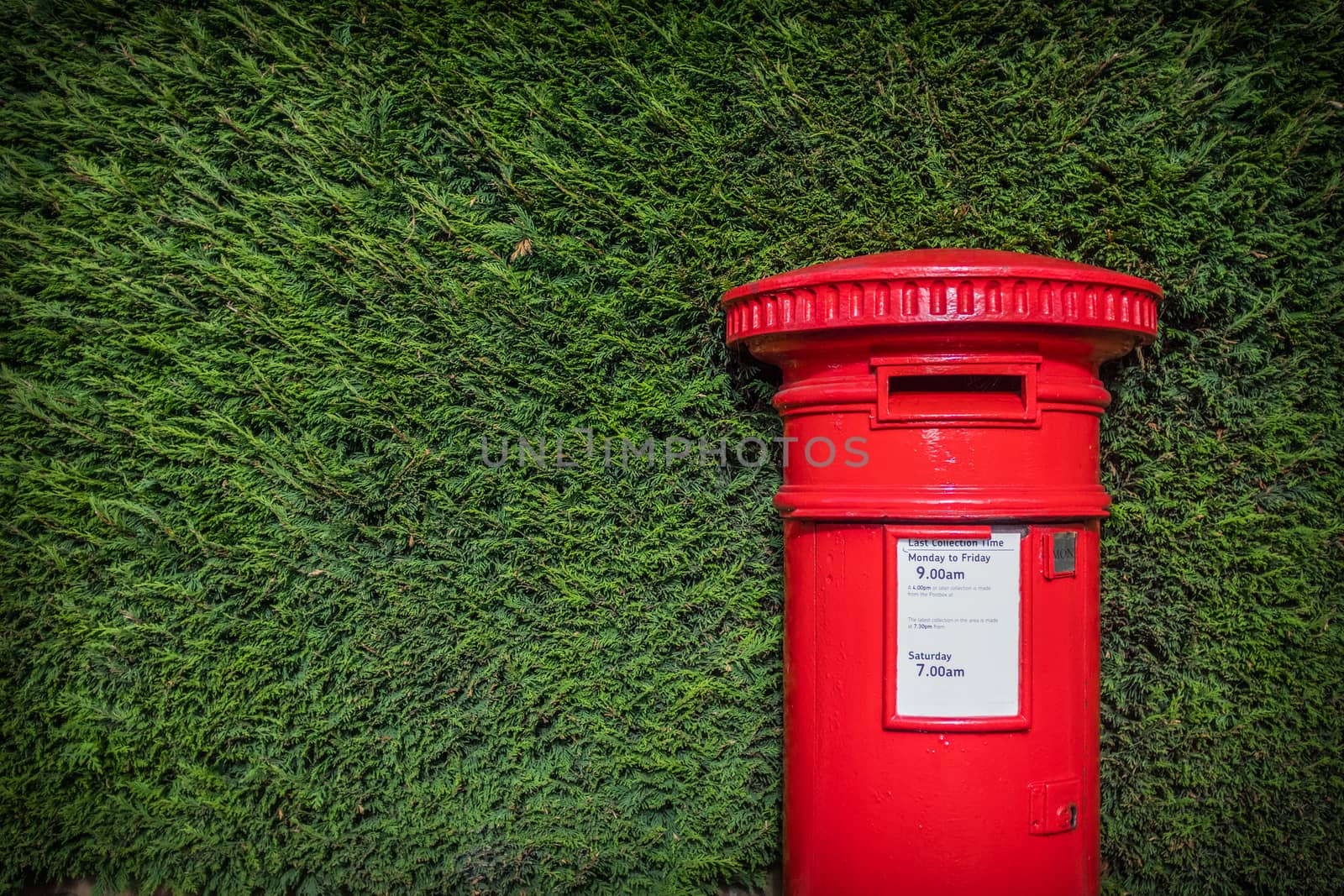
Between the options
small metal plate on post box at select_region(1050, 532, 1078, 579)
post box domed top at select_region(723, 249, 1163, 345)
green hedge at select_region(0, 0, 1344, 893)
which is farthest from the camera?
green hedge at select_region(0, 0, 1344, 893)

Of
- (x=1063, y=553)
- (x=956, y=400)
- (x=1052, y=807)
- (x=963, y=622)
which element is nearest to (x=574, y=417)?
(x=956, y=400)

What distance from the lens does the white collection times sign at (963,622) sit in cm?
161

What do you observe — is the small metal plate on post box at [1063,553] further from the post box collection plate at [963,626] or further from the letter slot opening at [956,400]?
the letter slot opening at [956,400]

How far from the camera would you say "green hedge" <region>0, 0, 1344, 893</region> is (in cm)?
233

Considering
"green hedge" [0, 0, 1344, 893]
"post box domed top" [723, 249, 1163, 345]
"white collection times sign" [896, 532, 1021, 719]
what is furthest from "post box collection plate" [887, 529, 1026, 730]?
"green hedge" [0, 0, 1344, 893]

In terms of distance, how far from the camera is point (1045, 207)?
2.34m

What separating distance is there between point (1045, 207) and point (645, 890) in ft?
7.88

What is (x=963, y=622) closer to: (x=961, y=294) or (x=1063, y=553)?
(x=1063, y=553)

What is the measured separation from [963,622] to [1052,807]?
0.44m

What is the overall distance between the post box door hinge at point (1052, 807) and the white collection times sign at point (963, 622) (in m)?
0.19

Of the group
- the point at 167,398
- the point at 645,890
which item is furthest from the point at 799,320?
the point at 167,398

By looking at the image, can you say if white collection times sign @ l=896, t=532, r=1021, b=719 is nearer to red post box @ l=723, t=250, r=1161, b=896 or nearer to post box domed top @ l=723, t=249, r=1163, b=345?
red post box @ l=723, t=250, r=1161, b=896

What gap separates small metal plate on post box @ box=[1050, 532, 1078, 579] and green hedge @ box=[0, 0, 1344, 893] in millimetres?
790

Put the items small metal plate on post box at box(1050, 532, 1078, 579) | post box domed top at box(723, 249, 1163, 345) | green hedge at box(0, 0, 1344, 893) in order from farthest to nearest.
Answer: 1. green hedge at box(0, 0, 1344, 893)
2. small metal plate on post box at box(1050, 532, 1078, 579)
3. post box domed top at box(723, 249, 1163, 345)
